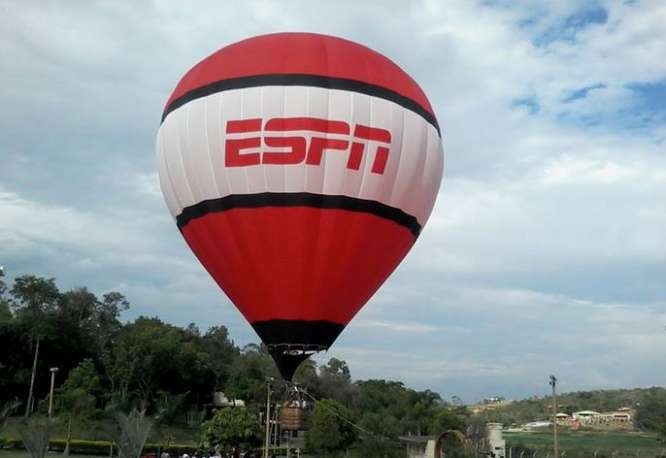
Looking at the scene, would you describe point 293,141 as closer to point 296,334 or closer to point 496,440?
point 296,334

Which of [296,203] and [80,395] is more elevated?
[296,203]

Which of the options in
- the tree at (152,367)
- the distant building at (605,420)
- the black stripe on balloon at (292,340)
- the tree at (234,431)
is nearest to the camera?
the black stripe on balloon at (292,340)

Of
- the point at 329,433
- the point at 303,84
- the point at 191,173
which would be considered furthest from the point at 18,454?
the point at 303,84

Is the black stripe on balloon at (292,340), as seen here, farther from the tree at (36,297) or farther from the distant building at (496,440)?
the tree at (36,297)

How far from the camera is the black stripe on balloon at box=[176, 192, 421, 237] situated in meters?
15.3

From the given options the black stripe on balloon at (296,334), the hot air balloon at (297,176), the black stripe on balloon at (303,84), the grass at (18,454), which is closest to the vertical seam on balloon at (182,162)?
the hot air balloon at (297,176)

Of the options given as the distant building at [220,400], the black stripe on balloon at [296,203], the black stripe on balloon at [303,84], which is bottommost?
the distant building at [220,400]

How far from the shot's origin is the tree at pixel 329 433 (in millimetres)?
41344

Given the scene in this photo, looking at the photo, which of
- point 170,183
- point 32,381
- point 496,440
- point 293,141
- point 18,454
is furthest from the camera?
point 32,381

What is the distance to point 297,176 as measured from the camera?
15.2m

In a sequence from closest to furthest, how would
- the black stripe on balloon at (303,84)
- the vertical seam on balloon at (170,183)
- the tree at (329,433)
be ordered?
the black stripe on balloon at (303,84)
the vertical seam on balloon at (170,183)
the tree at (329,433)

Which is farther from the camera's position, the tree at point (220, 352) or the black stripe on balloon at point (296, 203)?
the tree at point (220, 352)

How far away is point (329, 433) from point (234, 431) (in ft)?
16.6

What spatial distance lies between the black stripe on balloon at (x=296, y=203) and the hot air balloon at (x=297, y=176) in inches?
0.9
